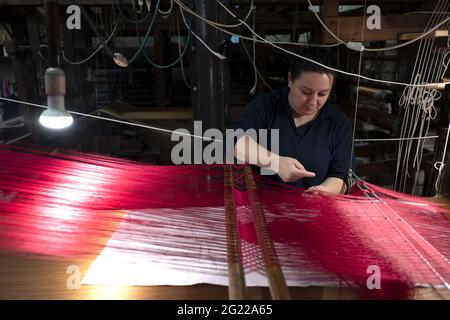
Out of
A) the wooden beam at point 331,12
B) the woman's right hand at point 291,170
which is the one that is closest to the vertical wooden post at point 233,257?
the woman's right hand at point 291,170

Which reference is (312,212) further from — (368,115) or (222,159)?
(368,115)

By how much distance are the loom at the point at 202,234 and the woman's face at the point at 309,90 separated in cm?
39

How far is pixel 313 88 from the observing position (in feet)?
5.12

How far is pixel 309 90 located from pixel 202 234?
0.79 metres

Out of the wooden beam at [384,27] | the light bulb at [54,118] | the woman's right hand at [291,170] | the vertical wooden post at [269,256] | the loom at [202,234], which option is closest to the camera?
the vertical wooden post at [269,256]

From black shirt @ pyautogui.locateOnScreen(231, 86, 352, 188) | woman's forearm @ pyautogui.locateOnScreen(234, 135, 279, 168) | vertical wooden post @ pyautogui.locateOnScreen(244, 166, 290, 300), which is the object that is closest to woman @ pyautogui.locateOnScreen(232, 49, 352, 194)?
black shirt @ pyautogui.locateOnScreen(231, 86, 352, 188)

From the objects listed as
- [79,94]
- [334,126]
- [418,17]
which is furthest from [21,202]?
[79,94]

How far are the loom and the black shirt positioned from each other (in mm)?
301

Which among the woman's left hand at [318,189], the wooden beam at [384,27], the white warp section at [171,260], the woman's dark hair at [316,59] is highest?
the wooden beam at [384,27]

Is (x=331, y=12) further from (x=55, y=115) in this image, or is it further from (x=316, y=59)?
(x=55, y=115)

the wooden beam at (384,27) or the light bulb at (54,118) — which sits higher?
the wooden beam at (384,27)

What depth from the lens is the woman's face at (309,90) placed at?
1536mm

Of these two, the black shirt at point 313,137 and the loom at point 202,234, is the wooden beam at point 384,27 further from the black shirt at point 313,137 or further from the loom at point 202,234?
the loom at point 202,234
